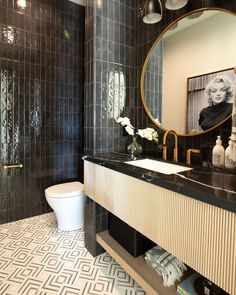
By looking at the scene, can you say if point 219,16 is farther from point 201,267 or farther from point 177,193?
point 201,267

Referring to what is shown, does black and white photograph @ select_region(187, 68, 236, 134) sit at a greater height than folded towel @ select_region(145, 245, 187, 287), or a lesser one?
greater

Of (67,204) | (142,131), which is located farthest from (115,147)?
(67,204)

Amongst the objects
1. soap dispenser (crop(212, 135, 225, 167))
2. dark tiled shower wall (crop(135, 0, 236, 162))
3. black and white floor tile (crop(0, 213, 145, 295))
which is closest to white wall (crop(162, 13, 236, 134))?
dark tiled shower wall (crop(135, 0, 236, 162))

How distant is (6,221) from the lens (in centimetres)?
230

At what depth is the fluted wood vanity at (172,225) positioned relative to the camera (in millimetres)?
732

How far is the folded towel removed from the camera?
1.20 m

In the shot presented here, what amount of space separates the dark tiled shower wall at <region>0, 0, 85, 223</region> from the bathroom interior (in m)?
0.01

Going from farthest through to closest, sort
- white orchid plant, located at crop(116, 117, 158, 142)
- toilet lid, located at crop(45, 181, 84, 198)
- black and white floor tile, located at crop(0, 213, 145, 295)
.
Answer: toilet lid, located at crop(45, 181, 84, 198) → white orchid plant, located at crop(116, 117, 158, 142) → black and white floor tile, located at crop(0, 213, 145, 295)

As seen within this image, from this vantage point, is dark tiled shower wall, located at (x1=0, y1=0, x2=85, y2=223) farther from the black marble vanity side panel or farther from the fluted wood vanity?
the fluted wood vanity

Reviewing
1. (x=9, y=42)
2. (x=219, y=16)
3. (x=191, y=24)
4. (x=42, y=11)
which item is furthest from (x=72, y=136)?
(x=219, y=16)

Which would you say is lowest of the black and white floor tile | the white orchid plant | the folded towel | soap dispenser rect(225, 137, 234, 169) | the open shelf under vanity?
the black and white floor tile

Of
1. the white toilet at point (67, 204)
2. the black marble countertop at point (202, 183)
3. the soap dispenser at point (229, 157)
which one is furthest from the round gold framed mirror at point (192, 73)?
the white toilet at point (67, 204)

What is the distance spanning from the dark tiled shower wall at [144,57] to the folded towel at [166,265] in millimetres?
686

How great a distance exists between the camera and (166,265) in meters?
1.25
